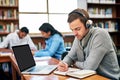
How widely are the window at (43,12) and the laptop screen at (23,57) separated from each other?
138 inches

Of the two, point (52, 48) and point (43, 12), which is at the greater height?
point (43, 12)

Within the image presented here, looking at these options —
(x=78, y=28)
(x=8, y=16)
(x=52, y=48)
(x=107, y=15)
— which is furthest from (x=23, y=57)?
(x=107, y=15)

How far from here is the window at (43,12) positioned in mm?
5727

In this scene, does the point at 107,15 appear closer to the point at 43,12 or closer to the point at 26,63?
the point at 43,12

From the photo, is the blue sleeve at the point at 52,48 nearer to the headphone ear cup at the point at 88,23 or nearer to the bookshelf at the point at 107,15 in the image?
the headphone ear cup at the point at 88,23

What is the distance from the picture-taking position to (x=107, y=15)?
584 centimetres

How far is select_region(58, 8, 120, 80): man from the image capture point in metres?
1.79

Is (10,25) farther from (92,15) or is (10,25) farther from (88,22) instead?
(88,22)

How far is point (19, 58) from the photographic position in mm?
2037

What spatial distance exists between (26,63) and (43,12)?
386cm

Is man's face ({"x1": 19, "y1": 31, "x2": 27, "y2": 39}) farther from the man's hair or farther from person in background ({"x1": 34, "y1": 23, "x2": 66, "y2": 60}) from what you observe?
the man's hair

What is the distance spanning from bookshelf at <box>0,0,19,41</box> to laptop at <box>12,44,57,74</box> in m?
3.35

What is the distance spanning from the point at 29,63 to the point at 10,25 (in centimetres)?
353

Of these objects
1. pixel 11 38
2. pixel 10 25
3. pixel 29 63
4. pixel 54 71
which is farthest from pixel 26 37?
pixel 54 71
